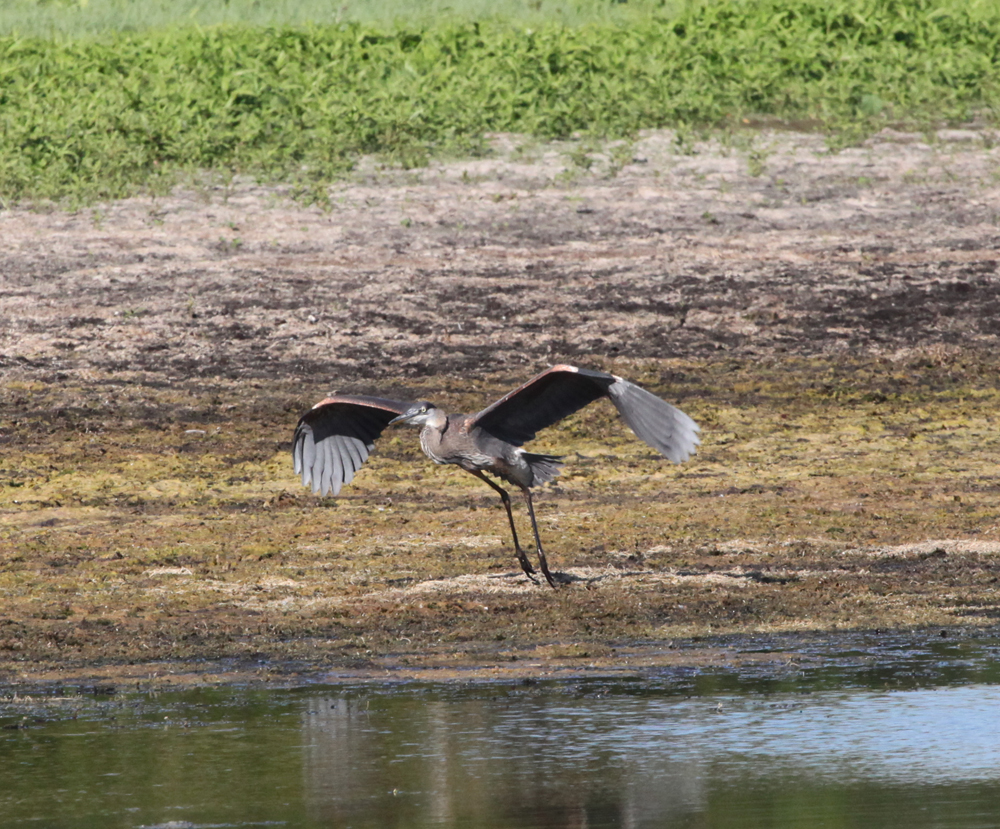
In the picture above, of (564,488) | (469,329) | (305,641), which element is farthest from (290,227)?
(305,641)

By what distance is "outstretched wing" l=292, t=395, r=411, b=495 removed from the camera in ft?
32.0

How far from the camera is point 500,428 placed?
9453 millimetres

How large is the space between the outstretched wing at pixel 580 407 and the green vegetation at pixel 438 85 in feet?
25.7

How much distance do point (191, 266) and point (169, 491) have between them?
4310 millimetres

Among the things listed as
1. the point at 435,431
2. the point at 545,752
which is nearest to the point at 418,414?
the point at 435,431

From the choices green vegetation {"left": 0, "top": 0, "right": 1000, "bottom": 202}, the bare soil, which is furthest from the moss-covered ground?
green vegetation {"left": 0, "top": 0, "right": 1000, "bottom": 202}

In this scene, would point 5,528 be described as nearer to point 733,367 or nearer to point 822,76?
point 733,367

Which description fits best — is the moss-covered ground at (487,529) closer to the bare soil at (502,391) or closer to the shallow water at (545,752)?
the bare soil at (502,391)

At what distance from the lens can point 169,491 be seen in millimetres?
10938

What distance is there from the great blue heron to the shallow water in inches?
59.1

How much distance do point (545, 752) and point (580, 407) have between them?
303 cm

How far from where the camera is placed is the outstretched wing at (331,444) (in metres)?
9.75

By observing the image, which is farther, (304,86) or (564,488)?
(304,86)

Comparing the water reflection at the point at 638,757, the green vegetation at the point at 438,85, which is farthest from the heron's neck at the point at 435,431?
the green vegetation at the point at 438,85
